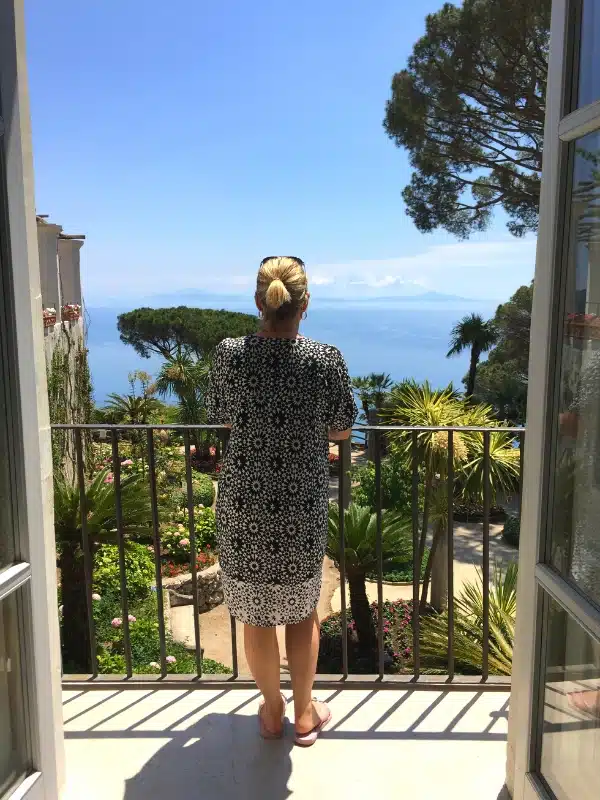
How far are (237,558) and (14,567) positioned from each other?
568mm

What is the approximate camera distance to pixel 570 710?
1306 mm

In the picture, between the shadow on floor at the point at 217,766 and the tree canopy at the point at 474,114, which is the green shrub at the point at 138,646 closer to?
the shadow on floor at the point at 217,766

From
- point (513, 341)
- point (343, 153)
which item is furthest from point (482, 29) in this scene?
point (343, 153)

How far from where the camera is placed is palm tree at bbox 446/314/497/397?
18.2 meters

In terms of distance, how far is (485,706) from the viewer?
206cm

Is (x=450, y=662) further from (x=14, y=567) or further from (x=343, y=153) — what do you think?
(x=343, y=153)

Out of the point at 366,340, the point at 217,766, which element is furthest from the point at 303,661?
the point at 366,340

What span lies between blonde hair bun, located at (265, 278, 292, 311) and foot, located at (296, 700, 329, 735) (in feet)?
4.07

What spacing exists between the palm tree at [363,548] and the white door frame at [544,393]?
3201 millimetres

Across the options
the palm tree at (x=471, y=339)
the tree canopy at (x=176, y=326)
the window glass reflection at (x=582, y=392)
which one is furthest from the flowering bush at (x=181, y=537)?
the tree canopy at (x=176, y=326)

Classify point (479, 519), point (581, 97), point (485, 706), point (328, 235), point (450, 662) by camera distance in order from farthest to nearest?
point (328, 235), point (479, 519), point (450, 662), point (485, 706), point (581, 97)

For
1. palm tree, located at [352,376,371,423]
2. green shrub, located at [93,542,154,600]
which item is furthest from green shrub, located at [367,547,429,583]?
palm tree, located at [352,376,371,423]

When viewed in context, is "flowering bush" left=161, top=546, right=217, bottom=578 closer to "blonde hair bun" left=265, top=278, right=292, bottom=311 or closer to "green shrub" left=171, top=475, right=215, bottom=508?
"green shrub" left=171, top=475, right=215, bottom=508

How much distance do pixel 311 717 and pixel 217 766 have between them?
0.31 meters
